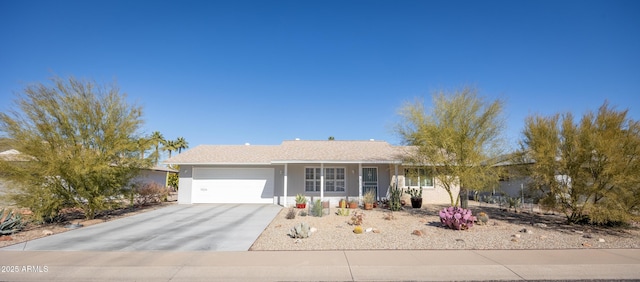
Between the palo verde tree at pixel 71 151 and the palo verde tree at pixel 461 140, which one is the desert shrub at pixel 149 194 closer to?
the palo verde tree at pixel 71 151

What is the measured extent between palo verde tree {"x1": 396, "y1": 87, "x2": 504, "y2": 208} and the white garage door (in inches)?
382

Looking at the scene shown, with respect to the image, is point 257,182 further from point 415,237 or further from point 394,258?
point 394,258

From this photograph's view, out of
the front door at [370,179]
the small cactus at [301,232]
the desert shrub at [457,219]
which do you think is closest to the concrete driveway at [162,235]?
the small cactus at [301,232]

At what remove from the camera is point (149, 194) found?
17.2 m

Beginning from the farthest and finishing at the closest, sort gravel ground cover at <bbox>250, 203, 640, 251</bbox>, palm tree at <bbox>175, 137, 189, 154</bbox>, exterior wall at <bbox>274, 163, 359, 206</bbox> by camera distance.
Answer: palm tree at <bbox>175, 137, 189, 154</bbox> < exterior wall at <bbox>274, 163, 359, 206</bbox> < gravel ground cover at <bbox>250, 203, 640, 251</bbox>

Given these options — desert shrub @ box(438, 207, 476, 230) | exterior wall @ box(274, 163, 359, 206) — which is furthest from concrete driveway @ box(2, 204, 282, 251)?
desert shrub @ box(438, 207, 476, 230)

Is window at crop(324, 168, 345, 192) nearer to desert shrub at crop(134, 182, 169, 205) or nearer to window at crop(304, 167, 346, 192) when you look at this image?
window at crop(304, 167, 346, 192)

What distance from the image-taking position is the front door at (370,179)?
17.7 meters

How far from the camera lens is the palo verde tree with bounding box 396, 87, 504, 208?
12.0 metres

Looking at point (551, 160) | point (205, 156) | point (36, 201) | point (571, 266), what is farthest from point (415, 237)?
point (205, 156)

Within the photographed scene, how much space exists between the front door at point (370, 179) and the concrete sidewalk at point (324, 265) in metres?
10.7

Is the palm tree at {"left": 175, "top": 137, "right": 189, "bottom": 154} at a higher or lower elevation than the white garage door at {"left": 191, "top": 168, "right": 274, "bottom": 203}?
higher

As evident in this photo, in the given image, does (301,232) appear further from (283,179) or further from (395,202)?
(283,179)

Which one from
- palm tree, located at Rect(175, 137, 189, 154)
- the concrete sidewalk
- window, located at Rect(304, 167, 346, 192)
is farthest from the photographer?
palm tree, located at Rect(175, 137, 189, 154)
